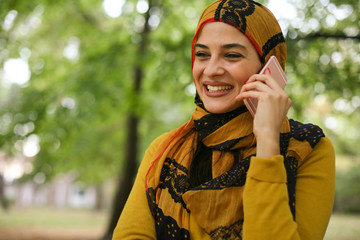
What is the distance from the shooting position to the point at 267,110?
149 centimetres

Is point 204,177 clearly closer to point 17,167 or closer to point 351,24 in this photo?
point 351,24

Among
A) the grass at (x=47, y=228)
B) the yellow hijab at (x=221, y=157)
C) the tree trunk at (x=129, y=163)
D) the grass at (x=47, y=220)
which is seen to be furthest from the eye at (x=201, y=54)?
the grass at (x=47, y=220)

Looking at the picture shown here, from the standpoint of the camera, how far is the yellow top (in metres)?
1.36

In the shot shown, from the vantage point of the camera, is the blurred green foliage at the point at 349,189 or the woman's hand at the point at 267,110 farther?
the blurred green foliage at the point at 349,189

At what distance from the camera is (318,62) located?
22.2 ft

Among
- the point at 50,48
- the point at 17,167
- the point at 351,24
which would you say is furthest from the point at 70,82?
the point at 17,167

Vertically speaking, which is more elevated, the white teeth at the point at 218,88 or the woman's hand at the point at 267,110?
the white teeth at the point at 218,88

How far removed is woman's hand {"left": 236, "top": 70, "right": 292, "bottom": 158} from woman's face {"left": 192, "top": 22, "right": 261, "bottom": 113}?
0.38ft

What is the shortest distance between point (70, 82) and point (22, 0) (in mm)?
1893

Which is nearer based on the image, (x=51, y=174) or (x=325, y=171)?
(x=325, y=171)

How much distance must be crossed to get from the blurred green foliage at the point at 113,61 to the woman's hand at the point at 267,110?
4.54 meters

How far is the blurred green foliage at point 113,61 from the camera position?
255 inches

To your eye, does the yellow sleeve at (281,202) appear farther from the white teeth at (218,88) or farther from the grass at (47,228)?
the grass at (47,228)

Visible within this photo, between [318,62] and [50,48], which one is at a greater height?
[50,48]
